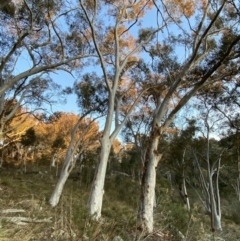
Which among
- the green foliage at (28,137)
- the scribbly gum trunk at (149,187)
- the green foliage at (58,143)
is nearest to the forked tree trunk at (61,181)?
the scribbly gum trunk at (149,187)

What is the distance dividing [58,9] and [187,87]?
17.9ft

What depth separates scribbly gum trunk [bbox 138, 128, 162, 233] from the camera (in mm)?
6191

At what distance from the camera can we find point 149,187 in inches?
259

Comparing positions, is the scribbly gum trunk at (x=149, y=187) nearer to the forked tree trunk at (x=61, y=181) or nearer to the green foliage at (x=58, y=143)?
the forked tree trunk at (x=61, y=181)

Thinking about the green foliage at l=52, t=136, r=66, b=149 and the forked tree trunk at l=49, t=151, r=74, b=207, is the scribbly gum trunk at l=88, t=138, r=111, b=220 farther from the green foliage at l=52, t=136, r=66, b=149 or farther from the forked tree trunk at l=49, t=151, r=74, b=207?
the green foliage at l=52, t=136, r=66, b=149

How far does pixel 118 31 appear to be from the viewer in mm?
11359

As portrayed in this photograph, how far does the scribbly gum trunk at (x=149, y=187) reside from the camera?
6.19 meters

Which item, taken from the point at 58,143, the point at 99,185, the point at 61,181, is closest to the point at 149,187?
the point at 99,185

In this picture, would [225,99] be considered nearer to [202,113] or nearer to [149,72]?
[202,113]

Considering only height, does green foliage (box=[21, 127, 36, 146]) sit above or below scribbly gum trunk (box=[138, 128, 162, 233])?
above

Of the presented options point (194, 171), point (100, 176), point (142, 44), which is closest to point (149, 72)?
point (142, 44)

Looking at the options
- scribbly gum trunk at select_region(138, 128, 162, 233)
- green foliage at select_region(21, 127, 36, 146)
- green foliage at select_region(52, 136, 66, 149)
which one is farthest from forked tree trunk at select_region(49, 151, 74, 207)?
green foliage at select_region(52, 136, 66, 149)

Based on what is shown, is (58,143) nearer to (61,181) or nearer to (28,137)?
(28,137)

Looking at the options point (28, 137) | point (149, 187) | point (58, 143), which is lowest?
point (149, 187)
